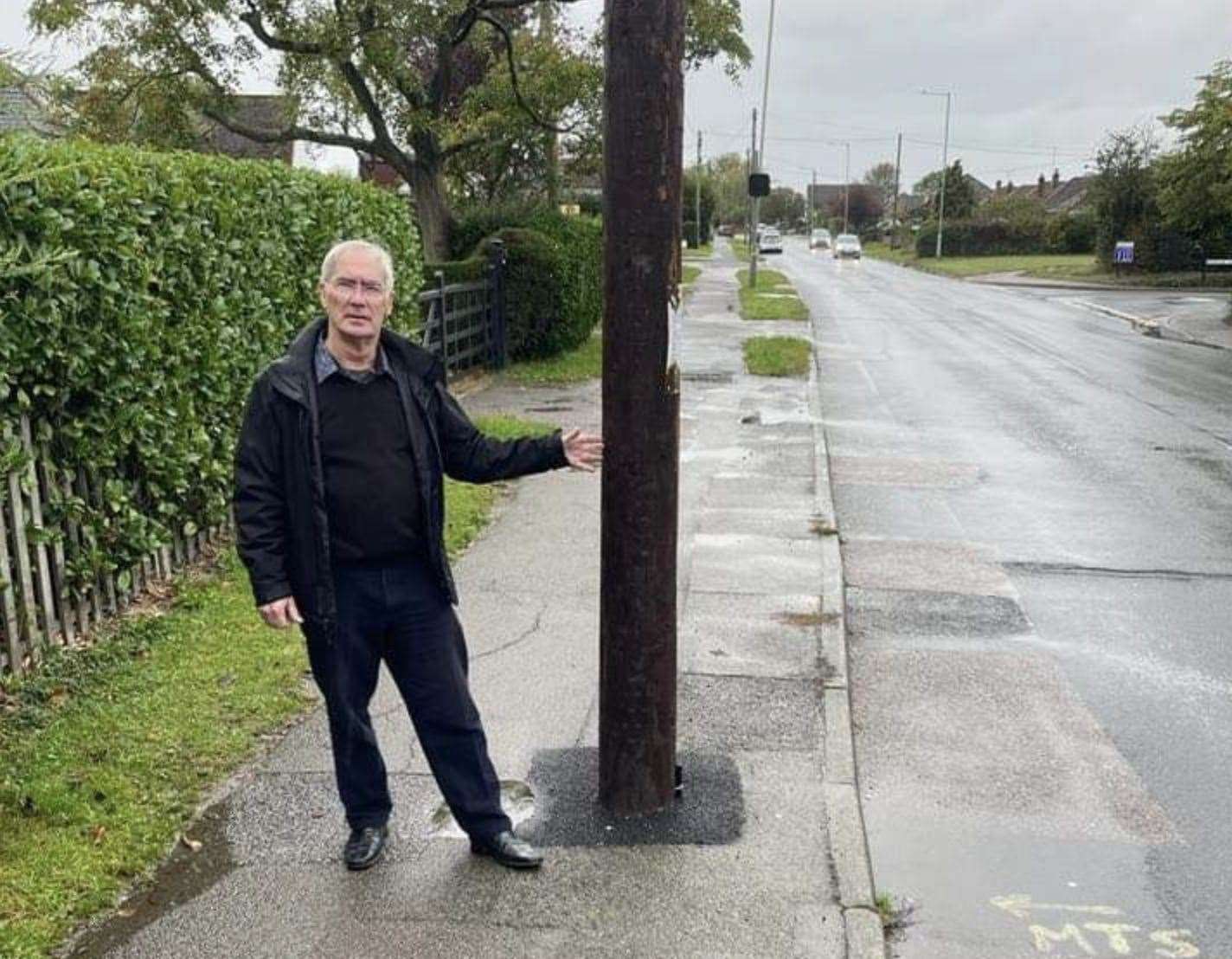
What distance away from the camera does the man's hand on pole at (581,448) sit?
141 inches

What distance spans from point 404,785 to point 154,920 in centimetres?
105

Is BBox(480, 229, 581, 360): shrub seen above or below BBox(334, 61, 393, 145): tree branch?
below

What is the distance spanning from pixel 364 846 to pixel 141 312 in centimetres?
300

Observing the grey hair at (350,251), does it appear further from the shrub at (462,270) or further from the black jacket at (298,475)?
the shrub at (462,270)

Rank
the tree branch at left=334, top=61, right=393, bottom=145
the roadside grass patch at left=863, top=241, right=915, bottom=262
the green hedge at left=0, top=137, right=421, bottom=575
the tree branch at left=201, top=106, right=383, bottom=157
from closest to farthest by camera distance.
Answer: the green hedge at left=0, top=137, right=421, bottom=575
the tree branch at left=334, top=61, right=393, bottom=145
the tree branch at left=201, top=106, right=383, bottom=157
the roadside grass patch at left=863, top=241, right=915, bottom=262

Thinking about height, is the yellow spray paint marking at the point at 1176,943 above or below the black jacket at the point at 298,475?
below

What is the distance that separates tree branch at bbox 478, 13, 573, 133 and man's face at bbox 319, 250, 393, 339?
49.7 feet

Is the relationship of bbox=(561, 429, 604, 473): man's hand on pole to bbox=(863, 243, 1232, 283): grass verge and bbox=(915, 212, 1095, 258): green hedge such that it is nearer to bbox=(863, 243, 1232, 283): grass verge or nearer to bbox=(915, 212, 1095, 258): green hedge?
bbox=(863, 243, 1232, 283): grass verge

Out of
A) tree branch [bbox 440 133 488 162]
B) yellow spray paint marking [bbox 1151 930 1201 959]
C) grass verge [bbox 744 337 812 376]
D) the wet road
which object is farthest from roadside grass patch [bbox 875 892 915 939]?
tree branch [bbox 440 133 488 162]

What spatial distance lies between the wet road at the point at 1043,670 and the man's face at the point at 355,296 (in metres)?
2.38

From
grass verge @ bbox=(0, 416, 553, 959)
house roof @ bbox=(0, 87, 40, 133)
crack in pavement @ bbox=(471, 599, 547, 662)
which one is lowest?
crack in pavement @ bbox=(471, 599, 547, 662)

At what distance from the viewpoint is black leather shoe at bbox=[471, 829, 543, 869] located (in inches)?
143

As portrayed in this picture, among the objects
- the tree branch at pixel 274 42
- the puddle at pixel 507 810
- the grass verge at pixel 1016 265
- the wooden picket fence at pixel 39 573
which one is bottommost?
the grass verge at pixel 1016 265

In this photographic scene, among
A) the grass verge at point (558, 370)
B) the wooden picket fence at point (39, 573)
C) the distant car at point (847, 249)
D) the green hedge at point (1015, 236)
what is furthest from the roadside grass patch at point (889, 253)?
the wooden picket fence at point (39, 573)
